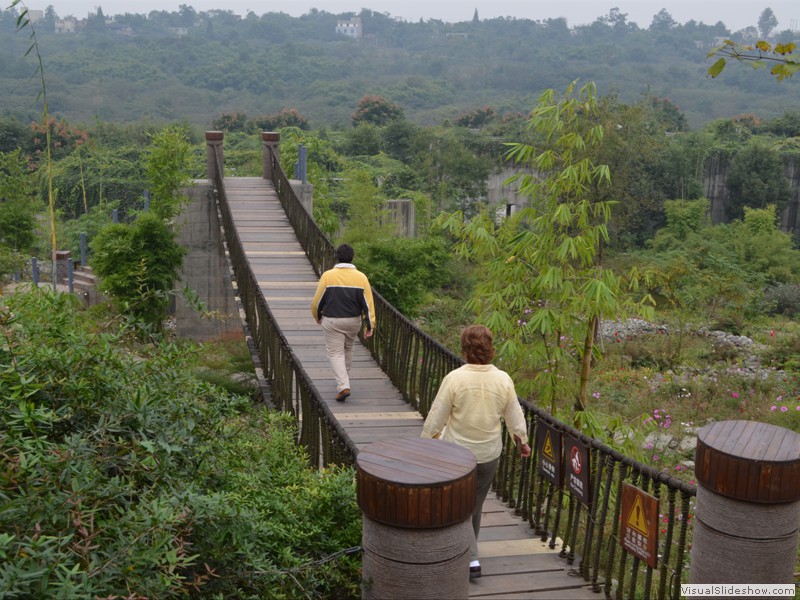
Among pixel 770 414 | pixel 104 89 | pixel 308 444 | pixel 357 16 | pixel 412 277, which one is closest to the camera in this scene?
pixel 308 444

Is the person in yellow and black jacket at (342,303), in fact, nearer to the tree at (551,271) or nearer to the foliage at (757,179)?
the tree at (551,271)

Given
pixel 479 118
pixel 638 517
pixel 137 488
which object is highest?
pixel 137 488

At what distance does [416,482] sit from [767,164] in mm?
43725

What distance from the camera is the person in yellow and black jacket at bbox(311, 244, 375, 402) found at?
8633 mm

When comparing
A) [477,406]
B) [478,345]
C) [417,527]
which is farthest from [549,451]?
[417,527]

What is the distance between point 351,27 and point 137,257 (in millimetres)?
179485

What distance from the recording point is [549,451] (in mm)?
5691

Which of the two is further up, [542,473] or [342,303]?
[342,303]

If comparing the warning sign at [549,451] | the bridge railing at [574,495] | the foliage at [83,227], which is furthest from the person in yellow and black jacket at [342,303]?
the foliage at [83,227]

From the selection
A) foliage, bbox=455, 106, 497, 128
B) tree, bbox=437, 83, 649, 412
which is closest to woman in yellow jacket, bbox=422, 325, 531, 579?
tree, bbox=437, 83, 649, 412

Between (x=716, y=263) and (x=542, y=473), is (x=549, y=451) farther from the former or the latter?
(x=716, y=263)

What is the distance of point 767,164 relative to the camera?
43438mm

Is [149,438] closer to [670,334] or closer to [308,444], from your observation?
[308,444]

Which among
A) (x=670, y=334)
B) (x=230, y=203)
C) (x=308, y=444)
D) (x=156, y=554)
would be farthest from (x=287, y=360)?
(x=670, y=334)
